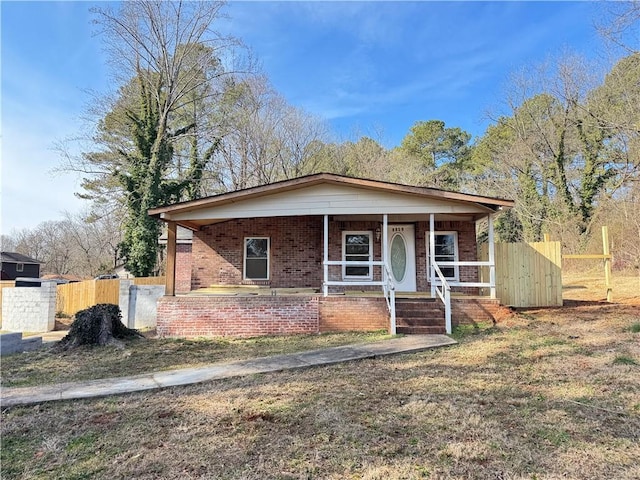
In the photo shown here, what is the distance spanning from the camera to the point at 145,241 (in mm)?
18438

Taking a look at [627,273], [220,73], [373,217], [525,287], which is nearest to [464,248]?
[525,287]

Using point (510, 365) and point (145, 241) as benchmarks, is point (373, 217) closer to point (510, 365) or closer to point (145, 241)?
point (510, 365)

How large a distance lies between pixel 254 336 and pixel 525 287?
766 centimetres

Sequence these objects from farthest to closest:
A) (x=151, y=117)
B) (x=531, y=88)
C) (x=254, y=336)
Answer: (x=531, y=88) < (x=151, y=117) < (x=254, y=336)

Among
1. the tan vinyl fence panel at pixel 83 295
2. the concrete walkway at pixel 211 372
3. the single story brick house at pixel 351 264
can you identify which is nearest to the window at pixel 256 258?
the single story brick house at pixel 351 264

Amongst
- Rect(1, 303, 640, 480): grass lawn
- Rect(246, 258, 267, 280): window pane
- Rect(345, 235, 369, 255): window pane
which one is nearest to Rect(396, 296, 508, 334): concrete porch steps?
Rect(345, 235, 369, 255): window pane

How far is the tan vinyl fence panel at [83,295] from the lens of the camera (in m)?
15.9

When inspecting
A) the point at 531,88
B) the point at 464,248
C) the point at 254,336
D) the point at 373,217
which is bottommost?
the point at 254,336

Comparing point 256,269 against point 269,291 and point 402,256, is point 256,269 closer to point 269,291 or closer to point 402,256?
point 269,291

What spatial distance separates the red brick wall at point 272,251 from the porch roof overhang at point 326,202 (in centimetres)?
223

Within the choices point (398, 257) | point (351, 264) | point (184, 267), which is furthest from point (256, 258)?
point (184, 267)

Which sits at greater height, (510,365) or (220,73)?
(220,73)

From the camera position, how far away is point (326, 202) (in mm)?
9695

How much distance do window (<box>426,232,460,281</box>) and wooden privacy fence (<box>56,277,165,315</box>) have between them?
12.5 m
